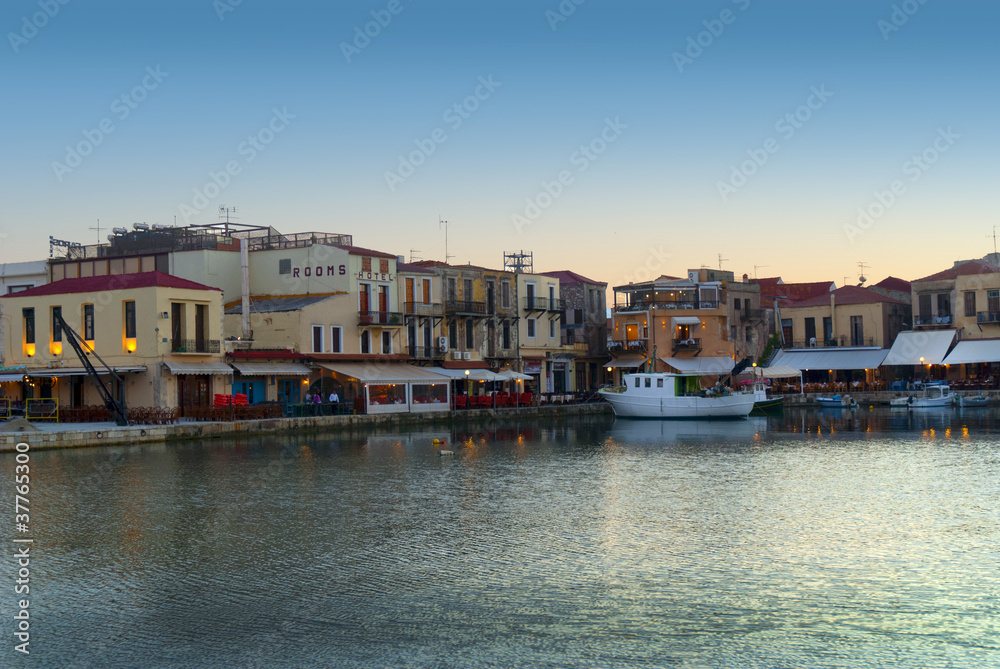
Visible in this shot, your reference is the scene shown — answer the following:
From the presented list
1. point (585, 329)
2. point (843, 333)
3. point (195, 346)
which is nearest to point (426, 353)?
point (195, 346)

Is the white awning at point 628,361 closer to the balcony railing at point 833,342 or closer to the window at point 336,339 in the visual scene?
the balcony railing at point 833,342

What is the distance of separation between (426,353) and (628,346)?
18.4 metres

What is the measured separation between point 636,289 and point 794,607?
61.8 m

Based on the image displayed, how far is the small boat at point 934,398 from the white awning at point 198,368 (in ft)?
→ 135

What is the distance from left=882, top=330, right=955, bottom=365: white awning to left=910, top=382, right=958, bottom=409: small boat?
363 centimetres

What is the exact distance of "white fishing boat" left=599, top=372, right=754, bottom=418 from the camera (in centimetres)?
5769

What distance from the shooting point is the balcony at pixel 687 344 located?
71.5 meters

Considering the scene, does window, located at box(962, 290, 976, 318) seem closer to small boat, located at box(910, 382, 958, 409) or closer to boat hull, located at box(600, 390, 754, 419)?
small boat, located at box(910, 382, 958, 409)

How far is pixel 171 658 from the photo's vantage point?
1132 centimetres

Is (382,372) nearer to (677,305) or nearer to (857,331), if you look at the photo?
(677,305)

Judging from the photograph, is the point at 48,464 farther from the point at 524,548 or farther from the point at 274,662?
the point at 274,662

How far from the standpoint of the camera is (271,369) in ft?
158

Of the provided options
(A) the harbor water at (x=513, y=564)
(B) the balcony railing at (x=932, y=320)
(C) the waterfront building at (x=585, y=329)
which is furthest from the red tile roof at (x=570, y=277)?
(A) the harbor water at (x=513, y=564)

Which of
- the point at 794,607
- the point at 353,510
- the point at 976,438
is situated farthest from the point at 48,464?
the point at 976,438
